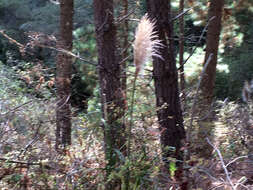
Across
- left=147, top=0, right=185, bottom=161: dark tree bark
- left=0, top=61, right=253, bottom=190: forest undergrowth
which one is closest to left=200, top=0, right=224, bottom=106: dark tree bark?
left=147, top=0, right=185, bottom=161: dark tree bark

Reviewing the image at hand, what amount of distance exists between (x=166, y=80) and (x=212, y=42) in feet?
11.0

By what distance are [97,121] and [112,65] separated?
4.48 ft

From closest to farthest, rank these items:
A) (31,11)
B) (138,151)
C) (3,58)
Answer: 1. (138,151)
2. (3,58)
3. (31,11)

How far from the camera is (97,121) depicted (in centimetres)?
431

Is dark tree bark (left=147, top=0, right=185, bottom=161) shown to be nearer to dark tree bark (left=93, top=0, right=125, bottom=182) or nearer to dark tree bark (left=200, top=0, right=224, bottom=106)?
dark tree bark (left=93, top=0, right=125, bottom=182)

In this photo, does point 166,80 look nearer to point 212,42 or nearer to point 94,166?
point 94,166

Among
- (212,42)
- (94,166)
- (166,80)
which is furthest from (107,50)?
(212,42)

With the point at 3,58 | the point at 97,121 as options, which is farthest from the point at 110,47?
the point at 3,58

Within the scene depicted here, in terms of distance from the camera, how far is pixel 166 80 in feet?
16.4

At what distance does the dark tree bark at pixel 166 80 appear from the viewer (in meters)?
4.93

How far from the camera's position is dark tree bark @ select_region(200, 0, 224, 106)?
25.7 ft

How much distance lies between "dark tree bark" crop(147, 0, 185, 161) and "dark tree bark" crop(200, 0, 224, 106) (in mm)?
2787

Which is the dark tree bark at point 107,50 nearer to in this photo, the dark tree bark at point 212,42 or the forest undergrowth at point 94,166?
the forest undergrowth at point 94,166

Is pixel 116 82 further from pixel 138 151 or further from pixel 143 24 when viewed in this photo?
Result: pixel 143 24
